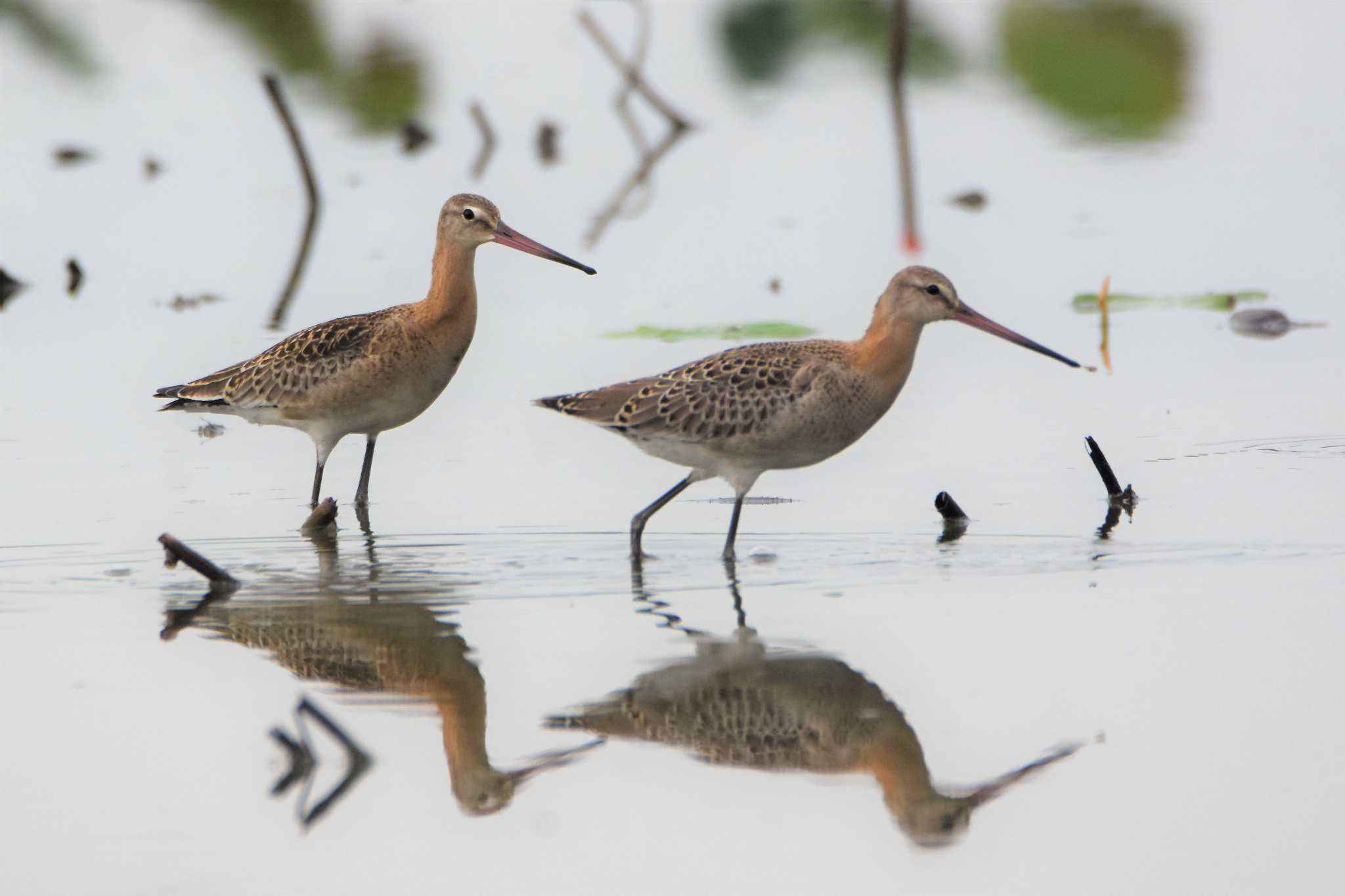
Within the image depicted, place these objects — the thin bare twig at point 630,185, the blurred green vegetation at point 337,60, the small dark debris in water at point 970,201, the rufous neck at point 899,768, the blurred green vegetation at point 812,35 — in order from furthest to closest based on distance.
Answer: the blurred green vegetation at point 812,35 → the blurred green vegetation at point 337,60 → the small dark debris in water at point 970,201 → the thin bare twig at point 630,185 → the rufous neck at point 899,768

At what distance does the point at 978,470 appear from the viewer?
412 inches

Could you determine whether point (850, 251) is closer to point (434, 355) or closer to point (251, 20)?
point (434, 355)

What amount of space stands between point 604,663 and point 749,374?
202 centimetres

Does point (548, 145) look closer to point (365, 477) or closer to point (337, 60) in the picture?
point (337, 60)

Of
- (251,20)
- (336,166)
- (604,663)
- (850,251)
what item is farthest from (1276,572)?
(251,20)

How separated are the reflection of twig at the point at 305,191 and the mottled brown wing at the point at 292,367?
128 inches

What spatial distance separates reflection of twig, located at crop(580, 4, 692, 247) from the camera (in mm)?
18047

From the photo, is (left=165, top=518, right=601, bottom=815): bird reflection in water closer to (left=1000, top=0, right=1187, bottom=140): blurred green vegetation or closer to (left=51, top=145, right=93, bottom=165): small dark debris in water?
(left=51, top=145, right=93, bottom=165): small dark debris in water

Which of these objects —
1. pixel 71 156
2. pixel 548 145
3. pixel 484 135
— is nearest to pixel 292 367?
pixel 548 145

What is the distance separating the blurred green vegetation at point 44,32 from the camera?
28.5 m

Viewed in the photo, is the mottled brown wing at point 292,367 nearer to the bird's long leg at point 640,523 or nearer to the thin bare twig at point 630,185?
the bird's long leg at point 640,523

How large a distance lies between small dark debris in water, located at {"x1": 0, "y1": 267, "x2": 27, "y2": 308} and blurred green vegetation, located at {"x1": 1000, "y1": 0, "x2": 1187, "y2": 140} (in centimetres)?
1106

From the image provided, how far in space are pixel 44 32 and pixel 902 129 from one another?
12.4 meters

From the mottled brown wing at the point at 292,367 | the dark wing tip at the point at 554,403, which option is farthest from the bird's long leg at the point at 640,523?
the mottled brown wing at the point at 292,367
